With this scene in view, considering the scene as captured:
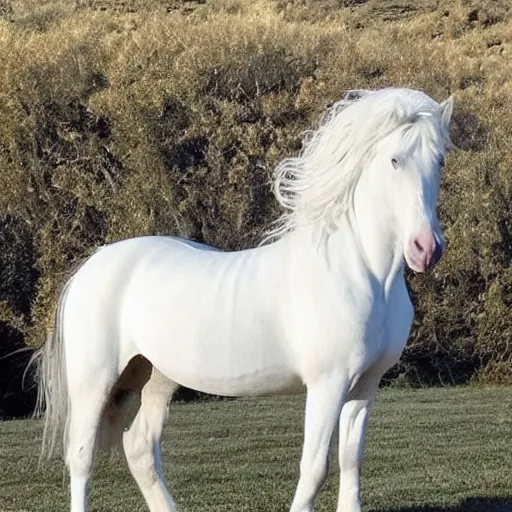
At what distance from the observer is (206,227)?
12.4 metres

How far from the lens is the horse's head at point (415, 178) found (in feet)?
13.0

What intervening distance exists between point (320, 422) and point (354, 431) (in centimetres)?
32

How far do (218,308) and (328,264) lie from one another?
18.9 inches

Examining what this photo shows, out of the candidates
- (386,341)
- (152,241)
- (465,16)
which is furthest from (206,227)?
(465,16)

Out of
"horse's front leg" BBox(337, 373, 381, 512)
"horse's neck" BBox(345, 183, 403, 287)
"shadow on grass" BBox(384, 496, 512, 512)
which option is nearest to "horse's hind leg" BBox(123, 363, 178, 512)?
"horse's front leg" BBox(337, 373, 381, 512)

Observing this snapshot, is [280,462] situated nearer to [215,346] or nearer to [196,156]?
[215,346]

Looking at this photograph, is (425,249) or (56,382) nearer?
(425,249)

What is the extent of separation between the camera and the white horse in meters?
4.08

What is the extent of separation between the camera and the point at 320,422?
13.4ft

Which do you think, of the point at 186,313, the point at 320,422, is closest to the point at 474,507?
the point at 320,422

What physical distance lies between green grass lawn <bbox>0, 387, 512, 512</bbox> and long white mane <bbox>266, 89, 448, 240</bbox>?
5.20 feet

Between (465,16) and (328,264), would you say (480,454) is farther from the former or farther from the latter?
(465,16)

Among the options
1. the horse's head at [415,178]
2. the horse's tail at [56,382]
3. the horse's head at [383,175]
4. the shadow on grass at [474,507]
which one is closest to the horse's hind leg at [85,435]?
the horse's tail at [56,382]

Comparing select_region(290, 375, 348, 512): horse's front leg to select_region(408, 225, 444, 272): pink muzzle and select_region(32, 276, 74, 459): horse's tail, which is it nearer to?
select_region(408, 225, 444, 272): pink muzzle
